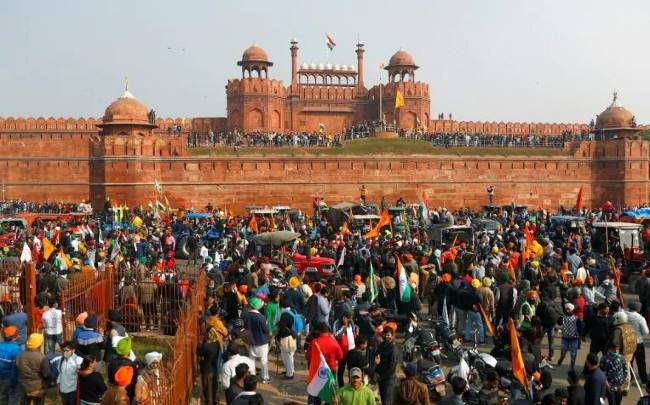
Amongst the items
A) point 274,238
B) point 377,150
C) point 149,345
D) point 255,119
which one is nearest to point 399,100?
point 377,150

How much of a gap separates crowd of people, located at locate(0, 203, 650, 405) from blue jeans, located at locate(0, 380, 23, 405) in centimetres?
1

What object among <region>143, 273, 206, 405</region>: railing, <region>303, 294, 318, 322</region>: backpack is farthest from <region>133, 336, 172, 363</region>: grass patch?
<region>303, 294, 318, 322</region>: backpack

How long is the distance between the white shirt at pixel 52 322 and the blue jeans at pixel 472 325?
5.67 m

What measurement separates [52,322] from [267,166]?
24530 mm

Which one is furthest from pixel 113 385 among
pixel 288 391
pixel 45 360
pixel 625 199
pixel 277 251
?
pixel 625 199

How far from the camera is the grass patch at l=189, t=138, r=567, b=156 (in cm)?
3269

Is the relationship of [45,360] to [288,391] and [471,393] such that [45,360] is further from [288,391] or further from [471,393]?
[471,393]

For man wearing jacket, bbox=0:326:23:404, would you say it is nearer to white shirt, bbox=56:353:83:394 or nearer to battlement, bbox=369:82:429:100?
white shirt, bbox=56:353:83:394

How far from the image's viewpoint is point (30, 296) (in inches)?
336

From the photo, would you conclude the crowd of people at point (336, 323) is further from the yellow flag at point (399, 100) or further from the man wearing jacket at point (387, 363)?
the yellow flag at point (399, 100)

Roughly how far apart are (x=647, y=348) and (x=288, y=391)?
5.44 metres

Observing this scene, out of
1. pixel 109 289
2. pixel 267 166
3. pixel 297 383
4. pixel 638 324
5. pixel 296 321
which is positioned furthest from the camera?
pixel 267 166

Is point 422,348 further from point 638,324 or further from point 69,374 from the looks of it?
point 69,374

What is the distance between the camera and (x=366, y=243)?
53.3 feet
